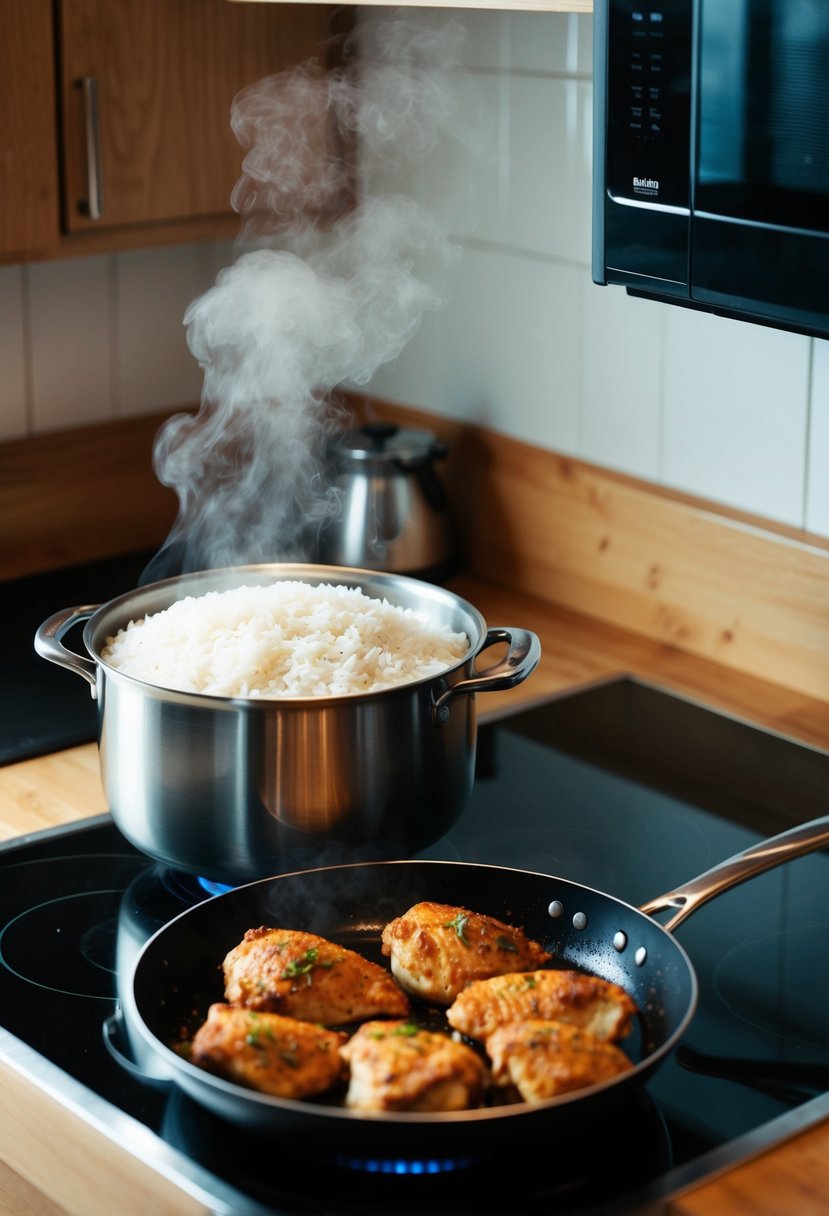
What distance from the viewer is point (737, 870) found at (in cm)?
111

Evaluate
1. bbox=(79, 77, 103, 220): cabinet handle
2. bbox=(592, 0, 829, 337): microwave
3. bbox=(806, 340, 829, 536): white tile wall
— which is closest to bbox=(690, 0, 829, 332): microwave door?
bbox=(592, 0, 829, 337): microwave

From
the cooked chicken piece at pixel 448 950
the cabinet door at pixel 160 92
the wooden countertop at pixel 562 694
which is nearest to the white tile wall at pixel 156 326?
the cabinet door at pixel 160 92

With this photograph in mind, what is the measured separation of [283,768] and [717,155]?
57 cm

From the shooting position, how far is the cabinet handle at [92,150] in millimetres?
1713

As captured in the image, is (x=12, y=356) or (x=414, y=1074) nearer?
(x=414, y=1074)

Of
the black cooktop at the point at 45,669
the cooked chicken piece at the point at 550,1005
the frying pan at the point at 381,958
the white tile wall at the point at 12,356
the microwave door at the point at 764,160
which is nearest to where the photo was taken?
the frying pan at the point at 381,958

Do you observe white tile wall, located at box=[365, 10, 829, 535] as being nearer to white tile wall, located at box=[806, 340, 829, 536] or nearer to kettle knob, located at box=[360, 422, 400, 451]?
white tile wall, located at box=[806, 340, 829, 536]

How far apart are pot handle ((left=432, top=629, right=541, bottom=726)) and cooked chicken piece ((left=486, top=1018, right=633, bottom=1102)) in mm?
306

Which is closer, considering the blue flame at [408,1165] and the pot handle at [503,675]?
the blue flame at [408,1165]

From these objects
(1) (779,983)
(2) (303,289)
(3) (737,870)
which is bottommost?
(1) (779,983)

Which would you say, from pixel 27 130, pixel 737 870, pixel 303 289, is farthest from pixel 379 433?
pixel 737 870

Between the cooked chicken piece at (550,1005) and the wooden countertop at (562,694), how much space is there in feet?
0.38

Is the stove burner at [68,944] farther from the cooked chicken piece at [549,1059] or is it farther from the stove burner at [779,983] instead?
the stove burner at [779,983]

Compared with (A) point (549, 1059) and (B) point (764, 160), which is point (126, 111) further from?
(A) point (549, 1059)
